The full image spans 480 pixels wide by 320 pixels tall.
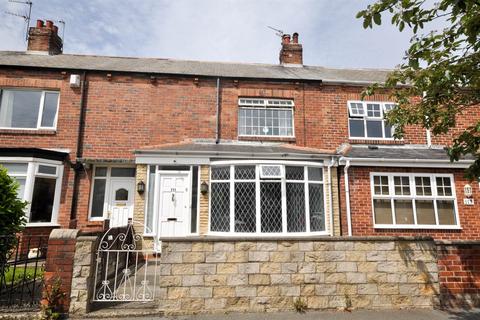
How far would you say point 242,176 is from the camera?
30.7 ft

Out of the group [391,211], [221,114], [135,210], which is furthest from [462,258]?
[221,114]

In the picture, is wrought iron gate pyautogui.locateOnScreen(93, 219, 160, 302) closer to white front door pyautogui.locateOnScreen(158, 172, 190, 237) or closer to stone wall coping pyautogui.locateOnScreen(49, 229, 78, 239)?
stone wall coping pyautogui.locateOnScreen(49, 229, 78, 239)

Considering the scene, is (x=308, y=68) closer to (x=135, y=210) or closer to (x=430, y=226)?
(x=430, y=226)

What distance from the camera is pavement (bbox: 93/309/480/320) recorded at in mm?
4910

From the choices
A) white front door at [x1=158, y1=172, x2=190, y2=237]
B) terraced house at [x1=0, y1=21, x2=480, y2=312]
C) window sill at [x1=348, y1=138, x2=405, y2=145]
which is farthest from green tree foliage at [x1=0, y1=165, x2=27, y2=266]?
window sill at [x1=348, y1=138, x2=405, y2=145]

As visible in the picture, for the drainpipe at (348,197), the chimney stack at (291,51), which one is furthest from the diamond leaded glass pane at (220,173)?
the chimney stack at (291,51)

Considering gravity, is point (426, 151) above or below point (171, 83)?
below

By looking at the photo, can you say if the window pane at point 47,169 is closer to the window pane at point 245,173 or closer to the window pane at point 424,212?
the window pane at point 245,173

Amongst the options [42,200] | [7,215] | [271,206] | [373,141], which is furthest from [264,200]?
[42,200]

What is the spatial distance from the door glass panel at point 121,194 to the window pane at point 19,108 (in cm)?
398

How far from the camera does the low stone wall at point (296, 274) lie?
5160 mm

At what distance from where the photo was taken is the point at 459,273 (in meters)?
5.38

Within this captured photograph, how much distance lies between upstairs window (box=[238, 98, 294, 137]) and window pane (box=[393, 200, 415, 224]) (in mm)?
4639

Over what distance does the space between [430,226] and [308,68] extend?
893cm
